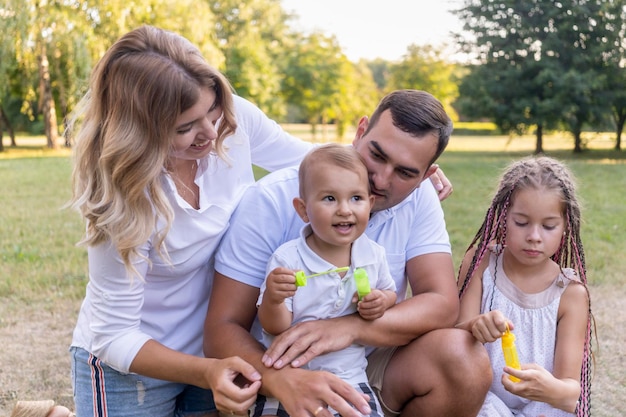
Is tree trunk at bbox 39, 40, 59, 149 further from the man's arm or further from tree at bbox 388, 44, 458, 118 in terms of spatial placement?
A: the man's arm

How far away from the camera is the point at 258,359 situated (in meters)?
2.35

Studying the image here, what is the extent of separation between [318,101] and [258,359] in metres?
36.3

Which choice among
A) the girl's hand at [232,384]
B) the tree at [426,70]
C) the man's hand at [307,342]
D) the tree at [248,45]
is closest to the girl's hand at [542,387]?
the man's hand at [307,342]

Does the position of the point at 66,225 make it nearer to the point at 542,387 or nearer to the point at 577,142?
the point at 542,387

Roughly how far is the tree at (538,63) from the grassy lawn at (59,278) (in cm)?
1012

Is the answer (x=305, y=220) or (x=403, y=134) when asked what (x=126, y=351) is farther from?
(x=403, y=134)

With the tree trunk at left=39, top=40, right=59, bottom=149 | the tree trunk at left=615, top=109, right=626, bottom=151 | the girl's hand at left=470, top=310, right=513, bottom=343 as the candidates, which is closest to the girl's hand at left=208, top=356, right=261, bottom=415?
the girl's hand at left=470, top=310, right=513, bottom=343

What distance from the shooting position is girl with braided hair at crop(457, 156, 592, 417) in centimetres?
272

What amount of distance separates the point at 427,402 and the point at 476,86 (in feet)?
74.8

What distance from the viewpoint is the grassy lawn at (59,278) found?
399 centimetres

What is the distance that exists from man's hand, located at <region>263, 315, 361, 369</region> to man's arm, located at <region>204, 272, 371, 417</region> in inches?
1.5

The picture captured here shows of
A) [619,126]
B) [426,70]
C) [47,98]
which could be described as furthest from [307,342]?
[426,70]

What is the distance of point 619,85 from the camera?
23.2 metres

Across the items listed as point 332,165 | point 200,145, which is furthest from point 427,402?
point 200,145
